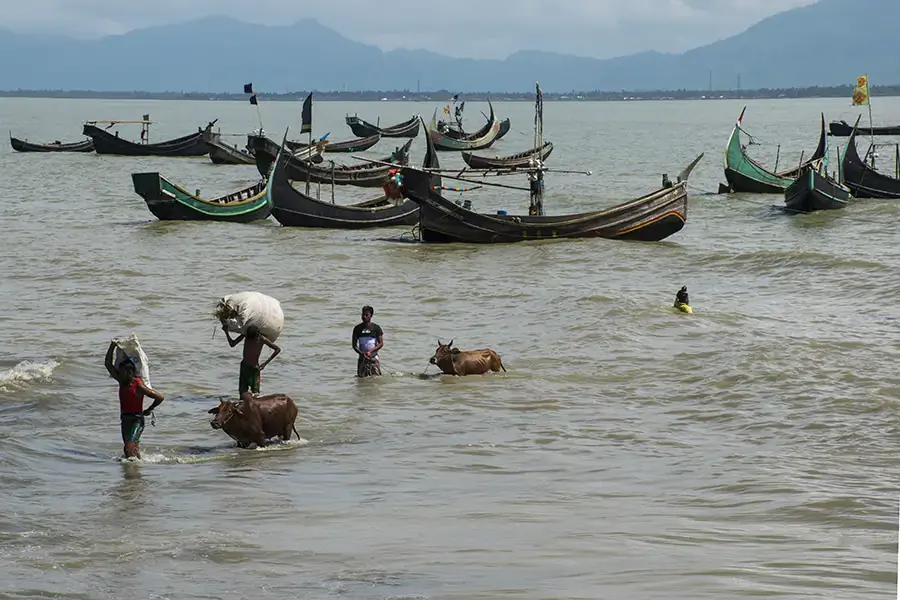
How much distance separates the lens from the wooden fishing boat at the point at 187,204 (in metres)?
32.6

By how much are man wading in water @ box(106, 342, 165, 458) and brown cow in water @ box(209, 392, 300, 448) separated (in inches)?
27.4

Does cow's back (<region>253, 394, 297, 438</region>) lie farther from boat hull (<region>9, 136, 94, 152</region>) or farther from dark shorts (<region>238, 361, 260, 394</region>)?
boat hull (<region>9, 136, 94, 152</region>)

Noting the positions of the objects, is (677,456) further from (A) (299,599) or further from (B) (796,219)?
(B) (796,219)

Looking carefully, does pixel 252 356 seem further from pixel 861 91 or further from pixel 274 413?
pixel 861 91

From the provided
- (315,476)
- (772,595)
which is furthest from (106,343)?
(772,595)

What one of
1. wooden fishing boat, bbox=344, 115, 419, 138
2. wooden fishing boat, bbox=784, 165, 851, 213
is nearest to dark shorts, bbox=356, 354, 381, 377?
wooden fishing boat, bbox=784, 165, 851, 213

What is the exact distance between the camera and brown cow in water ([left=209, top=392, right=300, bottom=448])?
442 inches

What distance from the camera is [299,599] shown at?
7590 mm

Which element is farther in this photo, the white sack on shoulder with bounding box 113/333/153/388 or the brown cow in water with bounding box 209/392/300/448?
the brown cow in water with bounding box 209/392/300/448

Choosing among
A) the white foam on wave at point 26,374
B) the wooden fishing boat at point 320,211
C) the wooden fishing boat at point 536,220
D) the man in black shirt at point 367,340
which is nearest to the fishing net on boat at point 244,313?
the man in black shirt at point 367,340

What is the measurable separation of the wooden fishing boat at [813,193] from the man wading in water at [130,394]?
26.8 metres

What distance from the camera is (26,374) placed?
14.8m

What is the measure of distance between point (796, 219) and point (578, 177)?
2016 centimetres

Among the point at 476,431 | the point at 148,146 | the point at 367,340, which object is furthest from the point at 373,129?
the point at 476,431
